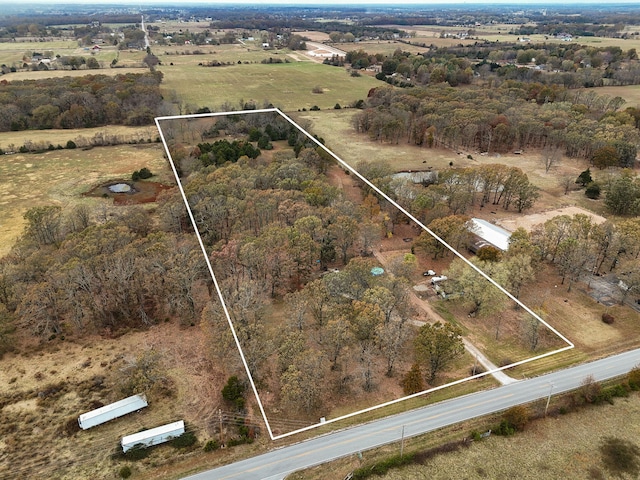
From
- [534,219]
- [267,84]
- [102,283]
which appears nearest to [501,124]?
[534,219]

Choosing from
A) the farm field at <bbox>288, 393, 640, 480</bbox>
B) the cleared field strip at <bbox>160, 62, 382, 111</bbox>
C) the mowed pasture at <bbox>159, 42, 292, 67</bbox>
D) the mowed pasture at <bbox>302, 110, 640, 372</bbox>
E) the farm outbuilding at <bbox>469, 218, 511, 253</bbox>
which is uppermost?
the mowed pasture at <bbox>159, 42, 292, 67</bbox>

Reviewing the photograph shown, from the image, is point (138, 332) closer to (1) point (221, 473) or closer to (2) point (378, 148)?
(1) point (221, 473)

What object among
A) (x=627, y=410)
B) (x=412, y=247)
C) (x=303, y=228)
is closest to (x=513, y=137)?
(x=412, y=247)

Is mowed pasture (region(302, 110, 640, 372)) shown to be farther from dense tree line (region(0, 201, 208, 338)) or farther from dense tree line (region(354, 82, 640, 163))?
dense tree line (region(0, 201, 208, 338))

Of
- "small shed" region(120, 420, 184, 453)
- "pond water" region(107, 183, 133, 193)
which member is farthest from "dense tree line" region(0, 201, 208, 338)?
"pond water" region(107, 183, 133, 193)

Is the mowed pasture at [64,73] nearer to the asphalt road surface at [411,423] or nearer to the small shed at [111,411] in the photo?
the small shed at [111,411]

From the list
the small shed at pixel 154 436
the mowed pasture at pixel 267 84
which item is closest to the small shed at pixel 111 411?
the small shed at pixel 154 436
